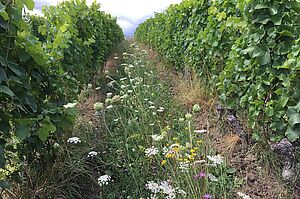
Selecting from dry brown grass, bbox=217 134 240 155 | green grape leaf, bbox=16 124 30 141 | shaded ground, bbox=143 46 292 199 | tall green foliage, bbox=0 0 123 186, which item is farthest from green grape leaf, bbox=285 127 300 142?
green grape leaf, bbox=16 124 30 141

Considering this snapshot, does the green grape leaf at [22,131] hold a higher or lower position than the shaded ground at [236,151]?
higher

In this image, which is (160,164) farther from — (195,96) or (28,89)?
(195,96)

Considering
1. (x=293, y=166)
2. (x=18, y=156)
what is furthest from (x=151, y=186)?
(x=293, y=166)

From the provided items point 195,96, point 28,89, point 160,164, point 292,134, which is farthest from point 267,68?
point 195,96

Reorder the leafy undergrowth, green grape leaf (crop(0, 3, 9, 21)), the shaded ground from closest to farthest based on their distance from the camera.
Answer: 1. green grape leaf (crop(0, 3, 9, 21))
2. the leafy undergrowth
3. the shaded ground

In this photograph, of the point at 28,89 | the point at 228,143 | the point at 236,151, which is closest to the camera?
the point at 28,89

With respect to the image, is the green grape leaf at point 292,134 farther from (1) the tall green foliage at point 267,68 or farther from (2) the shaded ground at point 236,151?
(2) the shaded ground at point 236,151

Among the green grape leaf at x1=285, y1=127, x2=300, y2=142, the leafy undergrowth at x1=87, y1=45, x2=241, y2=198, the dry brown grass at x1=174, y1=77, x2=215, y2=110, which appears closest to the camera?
the leafy undergrowth at x1=87, y1=45, x2=241, y2=198

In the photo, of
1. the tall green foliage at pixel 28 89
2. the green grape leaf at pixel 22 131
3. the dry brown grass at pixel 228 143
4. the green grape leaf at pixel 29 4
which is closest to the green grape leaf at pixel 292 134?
the dry brown grass at pixel 228 143

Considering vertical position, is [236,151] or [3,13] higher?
[3,13]

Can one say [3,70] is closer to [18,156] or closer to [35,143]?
[35,143]

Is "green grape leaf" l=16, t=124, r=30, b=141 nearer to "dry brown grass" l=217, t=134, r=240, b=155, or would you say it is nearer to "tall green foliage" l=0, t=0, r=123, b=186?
"tall green foliage" l=0, t=0, r=123, b=186

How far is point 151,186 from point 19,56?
3.78ft

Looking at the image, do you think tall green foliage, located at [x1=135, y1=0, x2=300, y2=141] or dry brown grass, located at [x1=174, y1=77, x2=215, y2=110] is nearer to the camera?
tall green foliage, located at [x1=135, y1=0, x2=300, y2=141]
